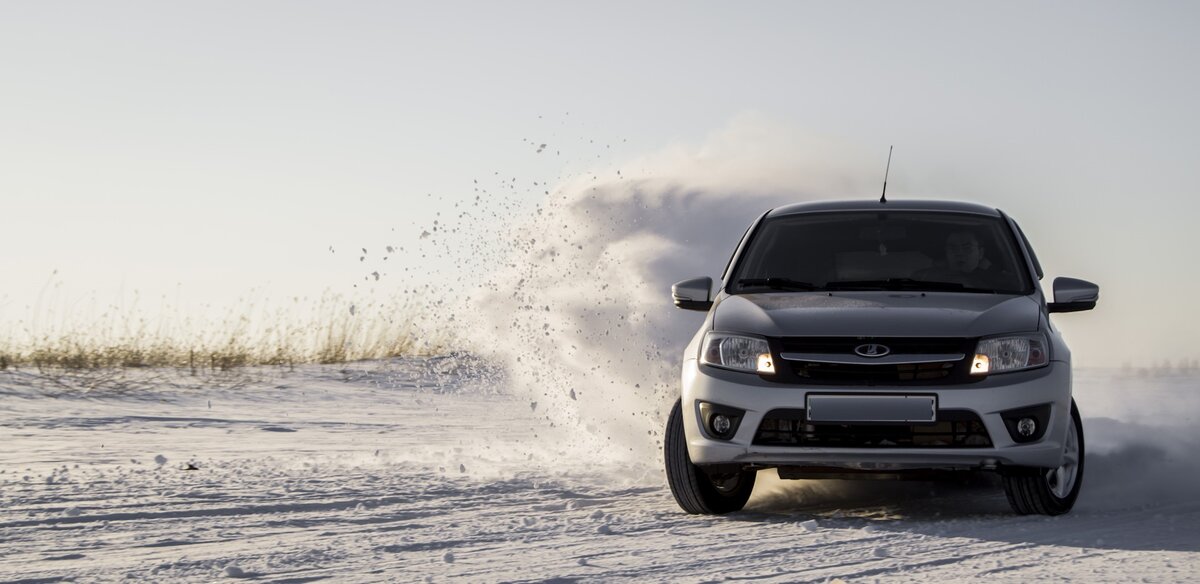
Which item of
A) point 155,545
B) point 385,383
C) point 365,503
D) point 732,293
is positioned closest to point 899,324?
point 732,293

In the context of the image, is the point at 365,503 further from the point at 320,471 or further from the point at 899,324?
the point at 899,324

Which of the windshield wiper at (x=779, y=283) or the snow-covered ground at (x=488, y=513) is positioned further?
the windshield wiper at (x=779, y=283)

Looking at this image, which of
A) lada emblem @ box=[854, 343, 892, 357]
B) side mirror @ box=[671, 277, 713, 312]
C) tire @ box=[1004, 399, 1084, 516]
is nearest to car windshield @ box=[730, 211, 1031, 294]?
side mirror @ box=[671, 277, 713, 312]

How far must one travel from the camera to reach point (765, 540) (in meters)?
6.12

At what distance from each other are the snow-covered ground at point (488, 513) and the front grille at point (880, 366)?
67 centimetres

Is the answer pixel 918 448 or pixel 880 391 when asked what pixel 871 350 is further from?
pixel 918 448

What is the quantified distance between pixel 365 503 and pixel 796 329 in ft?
8.07

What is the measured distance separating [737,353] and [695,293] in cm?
Answer: 92

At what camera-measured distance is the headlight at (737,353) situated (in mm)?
6492

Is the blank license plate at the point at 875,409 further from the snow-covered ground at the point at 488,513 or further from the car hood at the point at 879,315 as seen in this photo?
the snow-covered ground at the point at 488,513

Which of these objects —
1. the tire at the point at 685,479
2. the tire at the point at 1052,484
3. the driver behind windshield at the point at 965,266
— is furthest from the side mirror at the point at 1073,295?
the tire at the point at 685,479

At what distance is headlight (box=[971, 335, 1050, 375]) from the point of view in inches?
253

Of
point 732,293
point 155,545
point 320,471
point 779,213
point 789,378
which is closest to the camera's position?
point 155,545

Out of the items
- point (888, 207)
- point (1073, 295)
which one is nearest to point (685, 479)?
point (888, 207)
